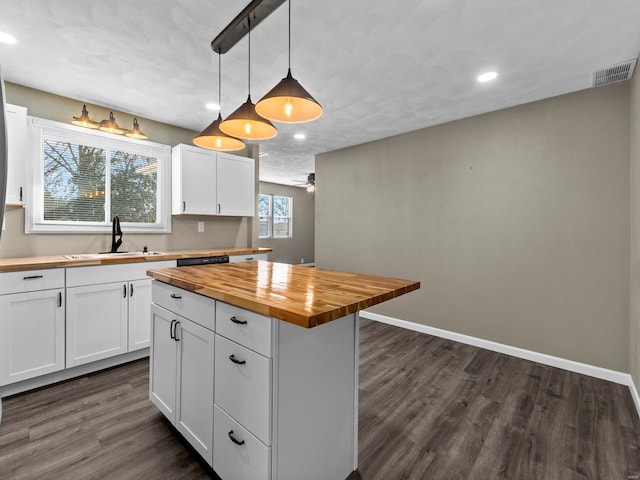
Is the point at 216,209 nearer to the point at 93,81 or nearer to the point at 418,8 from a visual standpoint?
the point at 93,81

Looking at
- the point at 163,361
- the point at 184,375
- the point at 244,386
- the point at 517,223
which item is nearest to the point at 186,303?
the point at 184,375

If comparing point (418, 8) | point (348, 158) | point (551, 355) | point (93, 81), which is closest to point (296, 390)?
point (418, 8)

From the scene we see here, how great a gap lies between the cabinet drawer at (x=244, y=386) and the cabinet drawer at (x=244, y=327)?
0.10 ft

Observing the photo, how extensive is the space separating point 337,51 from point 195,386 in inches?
93.4

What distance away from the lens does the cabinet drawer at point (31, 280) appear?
7.43 ft

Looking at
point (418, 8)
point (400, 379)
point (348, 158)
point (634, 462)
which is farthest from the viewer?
point (348, 158)

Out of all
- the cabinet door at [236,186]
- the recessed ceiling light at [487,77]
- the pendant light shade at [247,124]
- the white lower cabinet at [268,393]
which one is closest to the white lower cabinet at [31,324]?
the white lower cabinet at [268,393]

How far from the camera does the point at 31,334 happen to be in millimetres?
2371

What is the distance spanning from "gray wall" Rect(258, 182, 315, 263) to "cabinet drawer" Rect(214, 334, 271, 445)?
6.55m

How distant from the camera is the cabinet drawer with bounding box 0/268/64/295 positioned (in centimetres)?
227

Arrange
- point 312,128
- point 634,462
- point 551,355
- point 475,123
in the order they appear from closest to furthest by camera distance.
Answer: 1. point 634,462
2. point 551,355
3. point 475,123
4. point 312,128

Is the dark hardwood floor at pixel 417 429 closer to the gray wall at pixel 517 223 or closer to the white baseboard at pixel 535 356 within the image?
the white baseboard at pixel 535 356

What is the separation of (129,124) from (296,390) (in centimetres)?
353

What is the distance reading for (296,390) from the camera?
1310 millimetres
